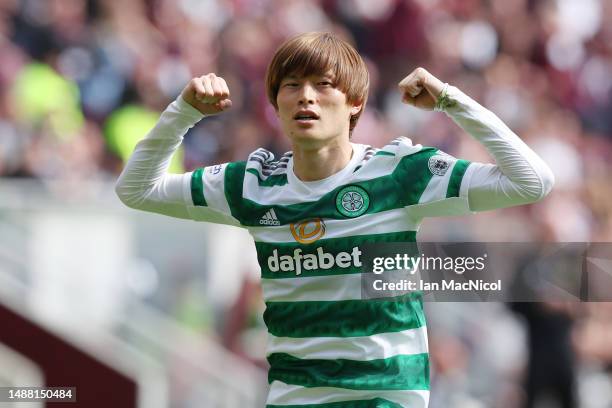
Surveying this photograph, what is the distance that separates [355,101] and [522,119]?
7218mm

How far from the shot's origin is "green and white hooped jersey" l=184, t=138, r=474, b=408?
407 centimetres

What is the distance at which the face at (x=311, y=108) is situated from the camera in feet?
13.6

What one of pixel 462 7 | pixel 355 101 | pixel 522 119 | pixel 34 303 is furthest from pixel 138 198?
pixel 462 7

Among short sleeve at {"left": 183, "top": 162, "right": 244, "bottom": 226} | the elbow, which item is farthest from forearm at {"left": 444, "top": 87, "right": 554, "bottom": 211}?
the elbow

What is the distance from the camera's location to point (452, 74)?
1161 centimetres

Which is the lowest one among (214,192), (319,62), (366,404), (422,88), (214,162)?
(366,404)

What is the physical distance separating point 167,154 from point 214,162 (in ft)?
19.1

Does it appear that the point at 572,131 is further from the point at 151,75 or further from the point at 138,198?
the point at 138,198

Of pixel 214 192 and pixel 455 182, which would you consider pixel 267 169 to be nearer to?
pixel 214 192

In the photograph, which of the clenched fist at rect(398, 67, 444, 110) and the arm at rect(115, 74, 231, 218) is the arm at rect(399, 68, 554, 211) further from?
the arm at rect(115, 74, 231, 218)

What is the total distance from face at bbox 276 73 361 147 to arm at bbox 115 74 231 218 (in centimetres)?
22

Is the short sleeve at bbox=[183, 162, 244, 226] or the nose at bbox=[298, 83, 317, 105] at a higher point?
the nose at bbox=[298, 83, 317, 105]

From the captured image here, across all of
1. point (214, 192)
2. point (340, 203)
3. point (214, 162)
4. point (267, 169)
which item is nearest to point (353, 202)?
point (340, 203)

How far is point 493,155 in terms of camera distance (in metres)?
4.07
